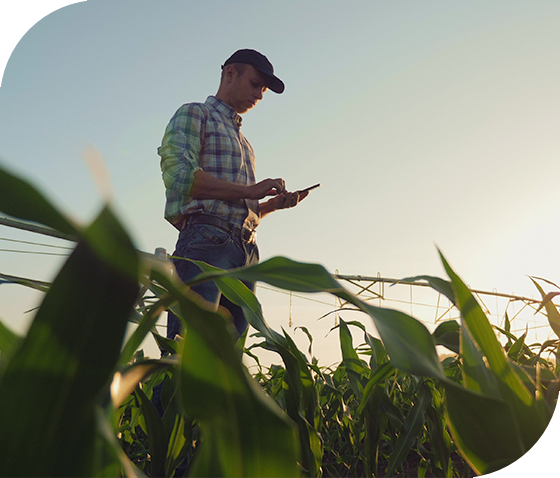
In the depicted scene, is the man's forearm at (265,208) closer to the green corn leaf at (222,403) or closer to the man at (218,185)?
the man at (218,185)

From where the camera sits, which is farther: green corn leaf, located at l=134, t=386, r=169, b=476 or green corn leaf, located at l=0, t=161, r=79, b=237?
green corn leaf, located at l=134, t=386, r=169, b=476

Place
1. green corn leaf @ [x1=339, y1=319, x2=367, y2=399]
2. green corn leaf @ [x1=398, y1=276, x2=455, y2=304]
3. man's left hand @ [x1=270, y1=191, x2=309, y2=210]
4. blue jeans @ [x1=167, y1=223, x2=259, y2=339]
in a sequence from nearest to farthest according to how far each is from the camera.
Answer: green corn leaf @ [x1=398, y1=276, x2=455, y2=304] < green corn leaf @ [x1=339, y1=319, x2=367, y2=399] < blue jeans @ [x1=167, y1=223, x2=259, y2=339] < man's left hand @ [x1=270, y1=191, x2=309, y2=210]

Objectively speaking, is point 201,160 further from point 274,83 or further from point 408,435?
point 408,435

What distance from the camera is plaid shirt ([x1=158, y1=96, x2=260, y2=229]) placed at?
139cm

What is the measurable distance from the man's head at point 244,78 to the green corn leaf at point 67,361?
5.77ft

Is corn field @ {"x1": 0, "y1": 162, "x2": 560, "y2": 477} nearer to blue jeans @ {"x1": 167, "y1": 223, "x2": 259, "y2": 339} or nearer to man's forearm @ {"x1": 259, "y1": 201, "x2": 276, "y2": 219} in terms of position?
blue jeans @ {"x1": 167, "y1": 223, "x2": 259, "y2": 339}

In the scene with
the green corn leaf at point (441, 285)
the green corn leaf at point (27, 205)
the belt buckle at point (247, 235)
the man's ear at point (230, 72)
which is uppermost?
the man's ear at point (230, 72)

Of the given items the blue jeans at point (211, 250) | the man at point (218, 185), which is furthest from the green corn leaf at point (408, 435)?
the blue jeans at point (211, 250)

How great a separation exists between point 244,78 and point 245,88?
0.04 meters

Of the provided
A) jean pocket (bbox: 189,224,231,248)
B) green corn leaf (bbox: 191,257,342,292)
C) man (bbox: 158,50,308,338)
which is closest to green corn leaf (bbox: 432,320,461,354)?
green corn leaf (bbox: 191,257,342,292)

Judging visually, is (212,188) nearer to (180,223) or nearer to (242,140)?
(180,223)

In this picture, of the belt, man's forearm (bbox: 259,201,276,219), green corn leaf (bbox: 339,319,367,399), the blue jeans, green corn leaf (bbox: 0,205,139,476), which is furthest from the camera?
man's forearm (bbox: 259,201,276,219)

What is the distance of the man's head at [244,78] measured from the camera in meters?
1.75

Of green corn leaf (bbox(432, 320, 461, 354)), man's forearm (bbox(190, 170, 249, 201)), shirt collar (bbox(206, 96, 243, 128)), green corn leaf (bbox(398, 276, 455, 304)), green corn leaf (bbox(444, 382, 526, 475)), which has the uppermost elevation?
shirt collar (bbox(206, 96, 243, 128))
